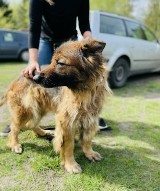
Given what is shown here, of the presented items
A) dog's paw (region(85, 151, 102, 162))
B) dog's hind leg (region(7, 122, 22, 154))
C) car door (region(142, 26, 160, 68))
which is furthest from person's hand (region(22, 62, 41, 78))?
car door (region(142, 26, 160, 68))

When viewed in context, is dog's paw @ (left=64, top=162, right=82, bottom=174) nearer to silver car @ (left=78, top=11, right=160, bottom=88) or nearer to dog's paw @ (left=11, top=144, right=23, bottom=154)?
dog's paw @ (left=11, top=144, right=23, bottom=154)

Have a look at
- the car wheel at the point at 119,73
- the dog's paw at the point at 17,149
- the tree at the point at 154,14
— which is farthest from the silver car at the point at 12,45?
the dog's paw at the point at 17,149

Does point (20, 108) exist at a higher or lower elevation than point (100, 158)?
higher

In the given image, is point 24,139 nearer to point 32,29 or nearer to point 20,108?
point 20,108

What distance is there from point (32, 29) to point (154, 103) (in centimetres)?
402

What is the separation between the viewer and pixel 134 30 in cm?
887

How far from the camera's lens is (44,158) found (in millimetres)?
3762

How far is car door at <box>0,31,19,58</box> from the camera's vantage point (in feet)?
52.1

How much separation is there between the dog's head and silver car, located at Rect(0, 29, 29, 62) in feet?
44.7

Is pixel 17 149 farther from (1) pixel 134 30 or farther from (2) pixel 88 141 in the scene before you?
(1) pixel 134 30

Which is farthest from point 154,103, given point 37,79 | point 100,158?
point 37,79

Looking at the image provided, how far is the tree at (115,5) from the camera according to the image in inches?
948

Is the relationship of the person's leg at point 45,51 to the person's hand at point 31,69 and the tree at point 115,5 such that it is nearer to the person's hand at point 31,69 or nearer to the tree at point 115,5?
the person's hand at point 31,69

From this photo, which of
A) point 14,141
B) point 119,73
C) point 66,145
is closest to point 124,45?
point 119,73
